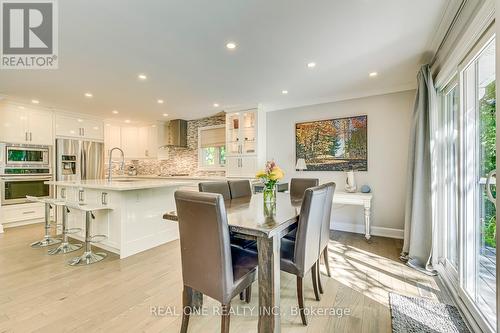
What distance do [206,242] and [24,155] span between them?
544 centimetres

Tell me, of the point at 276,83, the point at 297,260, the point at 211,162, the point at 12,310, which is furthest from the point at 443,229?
the point at 211,162

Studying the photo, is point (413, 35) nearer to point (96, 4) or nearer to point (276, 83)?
point (276, 83)

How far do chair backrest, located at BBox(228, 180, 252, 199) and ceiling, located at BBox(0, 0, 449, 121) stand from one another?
1.54 m

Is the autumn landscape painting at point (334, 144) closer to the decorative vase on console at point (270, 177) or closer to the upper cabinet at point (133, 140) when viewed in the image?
the decorative vase on console at point (270, 177)

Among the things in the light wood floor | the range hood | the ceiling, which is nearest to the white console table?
the light wood floor

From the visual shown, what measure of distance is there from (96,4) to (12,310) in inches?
104

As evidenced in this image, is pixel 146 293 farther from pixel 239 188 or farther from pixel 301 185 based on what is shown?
pixel 301 185

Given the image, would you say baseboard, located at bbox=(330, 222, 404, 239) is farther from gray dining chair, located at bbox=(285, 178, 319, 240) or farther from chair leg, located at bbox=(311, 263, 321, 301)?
chair leg, located at bbox=(311, 263, 321, 301)

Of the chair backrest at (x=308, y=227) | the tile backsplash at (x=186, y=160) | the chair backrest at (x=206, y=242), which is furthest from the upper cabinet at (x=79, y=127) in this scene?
the chair backrest at (x=308, y=227)

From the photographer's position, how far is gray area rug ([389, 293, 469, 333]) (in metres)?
1.68

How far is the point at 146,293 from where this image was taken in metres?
2.15

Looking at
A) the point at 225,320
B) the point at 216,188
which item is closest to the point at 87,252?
the point at 216,188

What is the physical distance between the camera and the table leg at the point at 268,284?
141cm

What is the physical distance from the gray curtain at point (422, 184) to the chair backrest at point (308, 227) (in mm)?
1721
